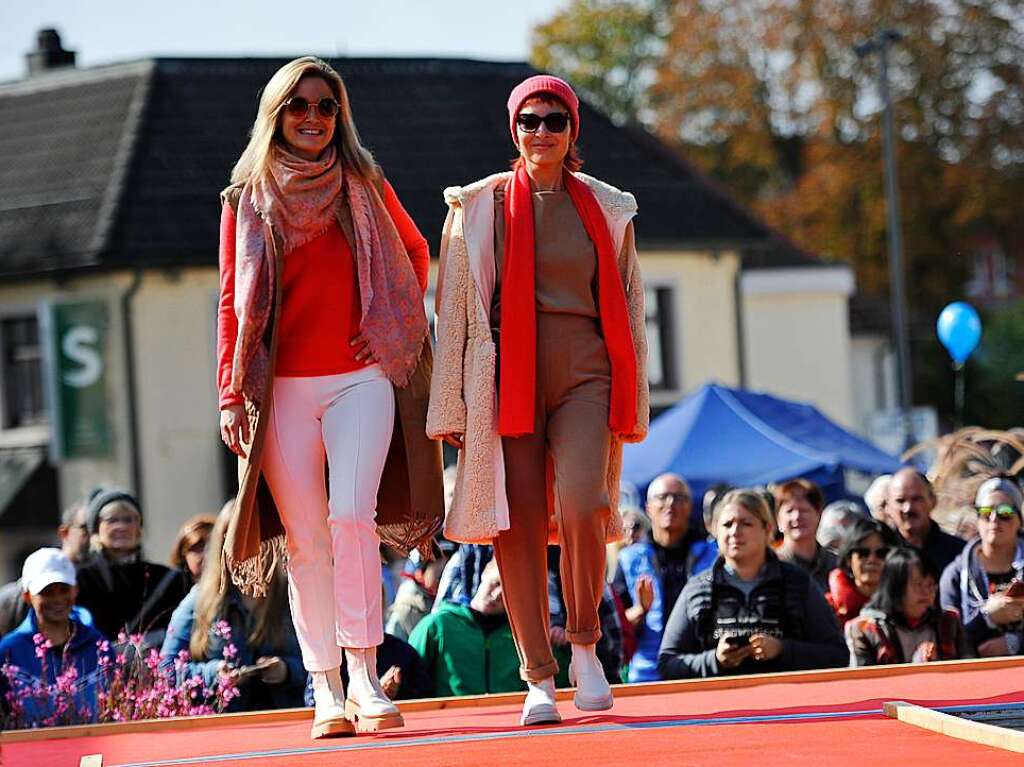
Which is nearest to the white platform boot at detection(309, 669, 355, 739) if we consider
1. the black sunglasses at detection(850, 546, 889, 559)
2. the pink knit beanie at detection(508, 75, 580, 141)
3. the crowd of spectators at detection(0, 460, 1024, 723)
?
the crowd of spectators at detection(0, 460, 1024, 723)

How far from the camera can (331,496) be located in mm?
7195

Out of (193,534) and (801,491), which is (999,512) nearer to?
(801,491)

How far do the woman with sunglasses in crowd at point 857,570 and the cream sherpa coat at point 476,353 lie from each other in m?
3.50

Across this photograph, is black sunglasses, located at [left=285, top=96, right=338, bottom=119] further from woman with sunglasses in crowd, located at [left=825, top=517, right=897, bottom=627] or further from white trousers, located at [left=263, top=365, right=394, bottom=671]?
woman with sunglasses in crowd, located at [left=825, top=517, right=897, bottom=627]

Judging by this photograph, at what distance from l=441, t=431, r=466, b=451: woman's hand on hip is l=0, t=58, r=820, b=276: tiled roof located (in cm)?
2313

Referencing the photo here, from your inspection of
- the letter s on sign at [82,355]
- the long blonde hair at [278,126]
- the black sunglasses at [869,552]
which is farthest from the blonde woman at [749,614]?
the letter s on sign at [82,355]

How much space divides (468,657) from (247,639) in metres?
0.96

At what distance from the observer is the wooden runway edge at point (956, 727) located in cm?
602

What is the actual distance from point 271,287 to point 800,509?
5176 millimetres

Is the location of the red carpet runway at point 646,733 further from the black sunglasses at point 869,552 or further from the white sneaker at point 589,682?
the black sunglasses at point 869,552

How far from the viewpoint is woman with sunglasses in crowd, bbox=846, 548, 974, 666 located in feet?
31.2

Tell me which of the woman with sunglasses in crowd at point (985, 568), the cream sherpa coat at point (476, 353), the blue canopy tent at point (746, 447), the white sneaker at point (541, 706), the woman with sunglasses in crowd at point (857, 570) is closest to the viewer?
the white sneaker at point (541, 706)

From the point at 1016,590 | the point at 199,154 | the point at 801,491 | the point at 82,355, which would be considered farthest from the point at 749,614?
the point at 199,154

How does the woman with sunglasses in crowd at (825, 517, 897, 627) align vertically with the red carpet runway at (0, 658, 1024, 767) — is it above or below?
above
